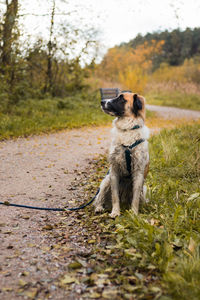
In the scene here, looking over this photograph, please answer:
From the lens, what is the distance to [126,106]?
3646 mm

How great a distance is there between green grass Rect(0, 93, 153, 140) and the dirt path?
1822 mm

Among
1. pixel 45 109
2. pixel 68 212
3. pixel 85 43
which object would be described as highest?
pixel 85 43

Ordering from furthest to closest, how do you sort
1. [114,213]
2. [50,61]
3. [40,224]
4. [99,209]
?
[50,61] < [99,209] < [114,213] < [40,224]

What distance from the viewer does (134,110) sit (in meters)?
3.66

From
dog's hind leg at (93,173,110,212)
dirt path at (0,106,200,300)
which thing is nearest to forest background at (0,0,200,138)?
dirt path at (0,106,200,300)

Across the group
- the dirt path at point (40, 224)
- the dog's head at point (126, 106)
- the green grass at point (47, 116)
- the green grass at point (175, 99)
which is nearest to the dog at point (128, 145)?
the dog's head at point (126, 106)

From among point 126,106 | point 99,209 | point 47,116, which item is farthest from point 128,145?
point 47,116

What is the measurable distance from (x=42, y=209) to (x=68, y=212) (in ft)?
1.18

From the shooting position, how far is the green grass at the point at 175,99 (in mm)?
19656

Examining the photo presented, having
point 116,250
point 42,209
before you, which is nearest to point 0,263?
point 116,250

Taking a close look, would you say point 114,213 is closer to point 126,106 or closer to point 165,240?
point 165,240

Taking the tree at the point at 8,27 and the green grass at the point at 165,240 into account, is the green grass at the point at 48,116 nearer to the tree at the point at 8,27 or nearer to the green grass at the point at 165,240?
the tree at the point at 8,27

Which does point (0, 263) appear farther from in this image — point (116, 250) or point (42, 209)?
point (42, 209)

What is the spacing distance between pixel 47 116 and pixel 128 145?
8368mm
